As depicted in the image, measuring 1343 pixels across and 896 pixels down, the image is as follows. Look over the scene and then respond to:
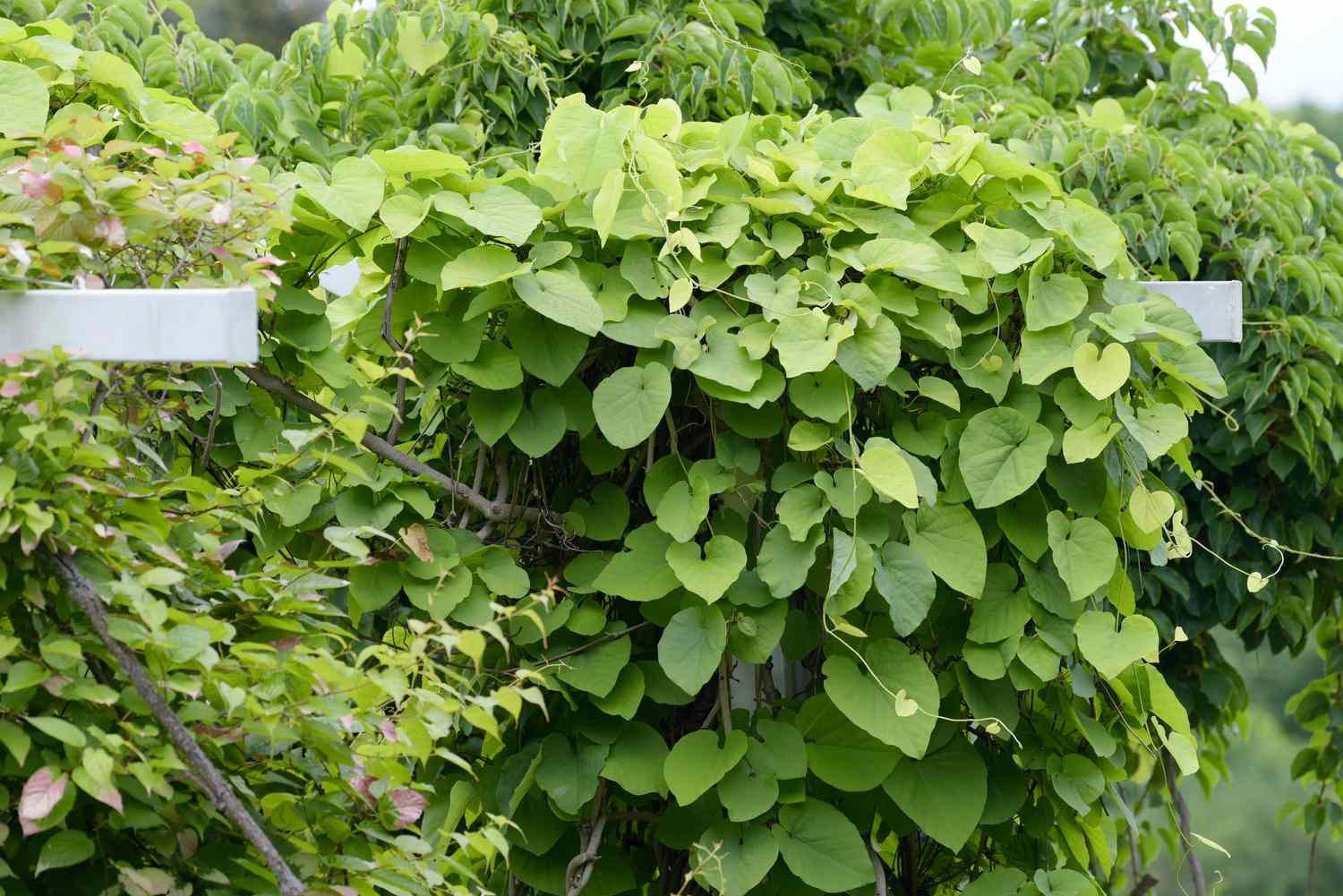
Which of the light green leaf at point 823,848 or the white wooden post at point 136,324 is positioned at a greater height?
the white wooden post at point 136,324

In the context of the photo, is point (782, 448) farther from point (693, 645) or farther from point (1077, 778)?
point (1077, 778)

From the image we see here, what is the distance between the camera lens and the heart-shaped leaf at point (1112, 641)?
5.16ft

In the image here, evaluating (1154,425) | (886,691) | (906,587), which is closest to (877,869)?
(886,691)

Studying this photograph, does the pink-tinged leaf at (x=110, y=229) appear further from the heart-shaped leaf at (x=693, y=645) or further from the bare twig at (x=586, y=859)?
the bare twig at (x=586, y=859)

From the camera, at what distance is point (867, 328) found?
5.10 feet

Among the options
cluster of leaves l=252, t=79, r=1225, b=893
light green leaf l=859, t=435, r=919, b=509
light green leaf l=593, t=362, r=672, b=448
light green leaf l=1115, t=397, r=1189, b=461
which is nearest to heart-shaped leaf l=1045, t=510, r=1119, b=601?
cluster of leaves l=252, t=79, r=1225, b=893

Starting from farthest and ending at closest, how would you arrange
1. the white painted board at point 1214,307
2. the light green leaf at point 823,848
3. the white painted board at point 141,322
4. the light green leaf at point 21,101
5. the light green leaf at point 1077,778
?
the white painted board at point 1214,307 < the light green leaf at point 1077,778 < the light green leaf at point 823,848 < the light green leaf at point 21,101 < the white painted board at point 141,322

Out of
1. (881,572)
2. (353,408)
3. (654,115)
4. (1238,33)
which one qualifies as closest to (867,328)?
(881,572)

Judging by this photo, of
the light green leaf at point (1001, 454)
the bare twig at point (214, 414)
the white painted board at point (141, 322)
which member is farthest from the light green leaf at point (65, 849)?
the light green leaf at point (1001, 454)

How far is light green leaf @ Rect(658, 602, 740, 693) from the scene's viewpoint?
1.50 m

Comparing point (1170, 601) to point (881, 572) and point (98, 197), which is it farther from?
point (98, 197)

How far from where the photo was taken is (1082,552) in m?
1.61

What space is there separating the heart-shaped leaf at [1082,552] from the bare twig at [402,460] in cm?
63

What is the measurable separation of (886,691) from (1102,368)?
45 cm
